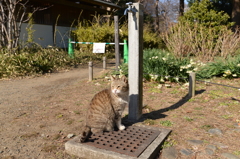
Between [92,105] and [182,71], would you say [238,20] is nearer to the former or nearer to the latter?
[182,71]

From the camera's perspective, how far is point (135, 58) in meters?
3.69

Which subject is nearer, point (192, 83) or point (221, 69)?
point (192, 83)

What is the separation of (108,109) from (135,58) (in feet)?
3.25

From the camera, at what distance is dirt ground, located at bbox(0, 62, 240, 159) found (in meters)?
3.05

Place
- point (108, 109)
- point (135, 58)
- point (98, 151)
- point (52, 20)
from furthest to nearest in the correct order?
1. point (52, 20)
2. point (135, 58)
3. point (108, 109)
4. point (98, 151)

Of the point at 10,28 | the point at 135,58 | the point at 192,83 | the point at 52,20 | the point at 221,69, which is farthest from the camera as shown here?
the point at 52,20

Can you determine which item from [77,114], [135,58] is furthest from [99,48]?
[135,58]

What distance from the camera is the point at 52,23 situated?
14.1 m

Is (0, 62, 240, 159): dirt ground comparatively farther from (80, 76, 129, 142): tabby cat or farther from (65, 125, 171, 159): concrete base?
(80, 76, 129, 142): tabby cat

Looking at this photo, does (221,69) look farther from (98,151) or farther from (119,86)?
(98,151)

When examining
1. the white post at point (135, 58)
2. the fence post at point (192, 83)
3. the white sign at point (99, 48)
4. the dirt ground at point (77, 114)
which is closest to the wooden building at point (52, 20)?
the white sign at point (99, 48)

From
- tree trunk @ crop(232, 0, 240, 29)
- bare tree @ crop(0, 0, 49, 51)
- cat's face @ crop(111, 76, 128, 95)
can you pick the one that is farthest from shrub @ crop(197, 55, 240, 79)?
tree trunk @ crop(232, 0, 240, 29)

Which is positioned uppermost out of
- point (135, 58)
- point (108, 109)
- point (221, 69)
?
point (135, 58)

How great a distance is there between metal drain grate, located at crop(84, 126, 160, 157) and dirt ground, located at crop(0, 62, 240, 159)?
0.29 metres
